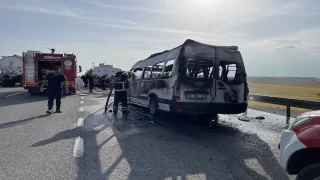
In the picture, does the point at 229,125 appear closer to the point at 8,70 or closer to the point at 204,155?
the point at 204,155

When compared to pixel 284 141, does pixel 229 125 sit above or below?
below

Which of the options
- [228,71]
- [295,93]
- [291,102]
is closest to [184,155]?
[228,71]

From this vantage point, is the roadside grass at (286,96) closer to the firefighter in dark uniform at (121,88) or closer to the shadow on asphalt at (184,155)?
the shadow on asphalt at (184,155)

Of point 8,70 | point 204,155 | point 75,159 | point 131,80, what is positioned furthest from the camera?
point 8,70

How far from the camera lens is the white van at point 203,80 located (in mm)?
6977

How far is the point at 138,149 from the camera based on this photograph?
5.26 metres

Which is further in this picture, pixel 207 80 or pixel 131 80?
pixel 131 80

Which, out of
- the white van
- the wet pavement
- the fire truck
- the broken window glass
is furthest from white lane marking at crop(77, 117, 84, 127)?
the fire truck

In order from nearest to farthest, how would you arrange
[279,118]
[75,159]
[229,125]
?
[75,159], [229,125], [279,118]

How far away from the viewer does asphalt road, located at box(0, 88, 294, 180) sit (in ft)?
13.1

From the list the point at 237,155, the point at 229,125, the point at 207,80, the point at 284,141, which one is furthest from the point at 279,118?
the point at 284,141

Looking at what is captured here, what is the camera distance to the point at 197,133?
22.3ft

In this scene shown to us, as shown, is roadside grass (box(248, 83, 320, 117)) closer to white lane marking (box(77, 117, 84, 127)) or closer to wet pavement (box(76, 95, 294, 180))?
wet pavement (box(76, 95, 294, 180))

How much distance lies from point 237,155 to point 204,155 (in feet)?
1.97
